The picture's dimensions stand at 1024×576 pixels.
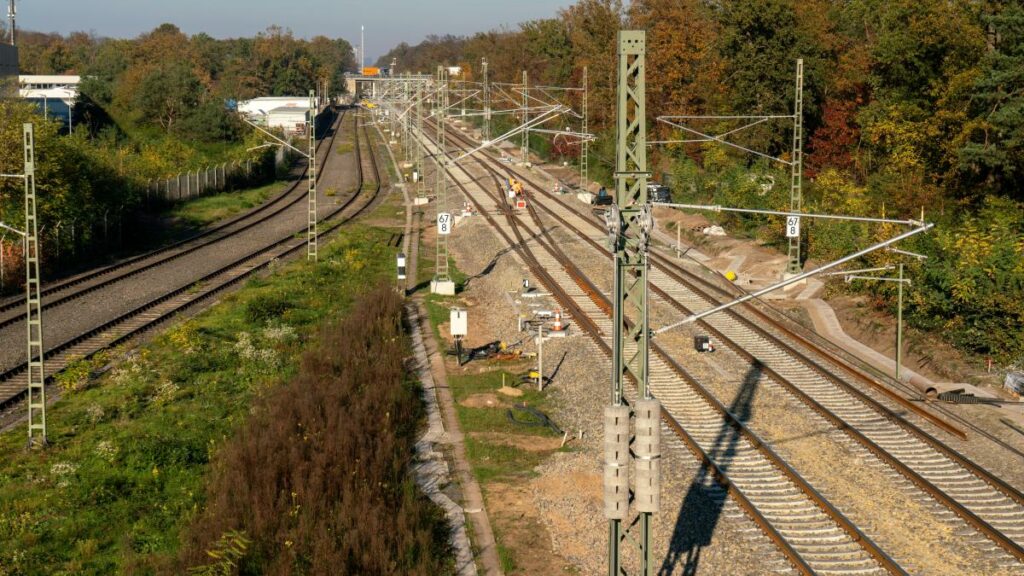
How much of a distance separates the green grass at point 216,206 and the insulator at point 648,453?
153ft

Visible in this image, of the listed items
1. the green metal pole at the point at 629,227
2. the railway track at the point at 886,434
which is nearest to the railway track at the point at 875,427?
the railway track at the point at 886,434

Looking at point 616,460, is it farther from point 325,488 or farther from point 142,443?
point 142,443

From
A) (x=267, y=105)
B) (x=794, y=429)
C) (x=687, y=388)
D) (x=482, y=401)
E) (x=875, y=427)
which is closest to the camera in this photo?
(x=794, y=429)

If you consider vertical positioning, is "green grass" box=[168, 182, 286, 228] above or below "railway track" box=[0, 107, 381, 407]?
above

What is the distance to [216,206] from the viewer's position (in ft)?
204

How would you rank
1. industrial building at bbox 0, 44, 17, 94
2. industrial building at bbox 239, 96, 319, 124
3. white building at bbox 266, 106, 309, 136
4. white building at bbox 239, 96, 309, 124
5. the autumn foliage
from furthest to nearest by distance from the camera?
white building at bbox 239, 96, 309, 124, industrial building at bbox 239, 96, 319, 124, white building at bbox 266, 106, 309, 136, industrial building at bbox 0, 44, 17, 94, the autumn foliage

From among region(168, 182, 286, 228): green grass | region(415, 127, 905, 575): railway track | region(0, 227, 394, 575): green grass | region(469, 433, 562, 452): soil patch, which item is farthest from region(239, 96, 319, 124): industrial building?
region(469, 433, 562, 452): soil patch

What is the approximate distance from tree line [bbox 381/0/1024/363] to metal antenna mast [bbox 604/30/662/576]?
60.1 feet

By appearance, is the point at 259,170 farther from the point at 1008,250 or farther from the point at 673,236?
the point at 1008,250

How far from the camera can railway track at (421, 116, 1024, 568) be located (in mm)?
18016

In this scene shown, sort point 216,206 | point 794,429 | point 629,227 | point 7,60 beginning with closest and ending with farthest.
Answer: point 629,227, point 794,429, point 216,206, point 7,60

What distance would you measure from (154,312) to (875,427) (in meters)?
23.0

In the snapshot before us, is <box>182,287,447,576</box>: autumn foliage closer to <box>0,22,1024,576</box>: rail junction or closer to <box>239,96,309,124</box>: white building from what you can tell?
<box>0,22,1024,576</box>: rail junction

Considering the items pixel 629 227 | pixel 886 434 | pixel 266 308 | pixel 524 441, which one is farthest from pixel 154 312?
pixel 629 227
